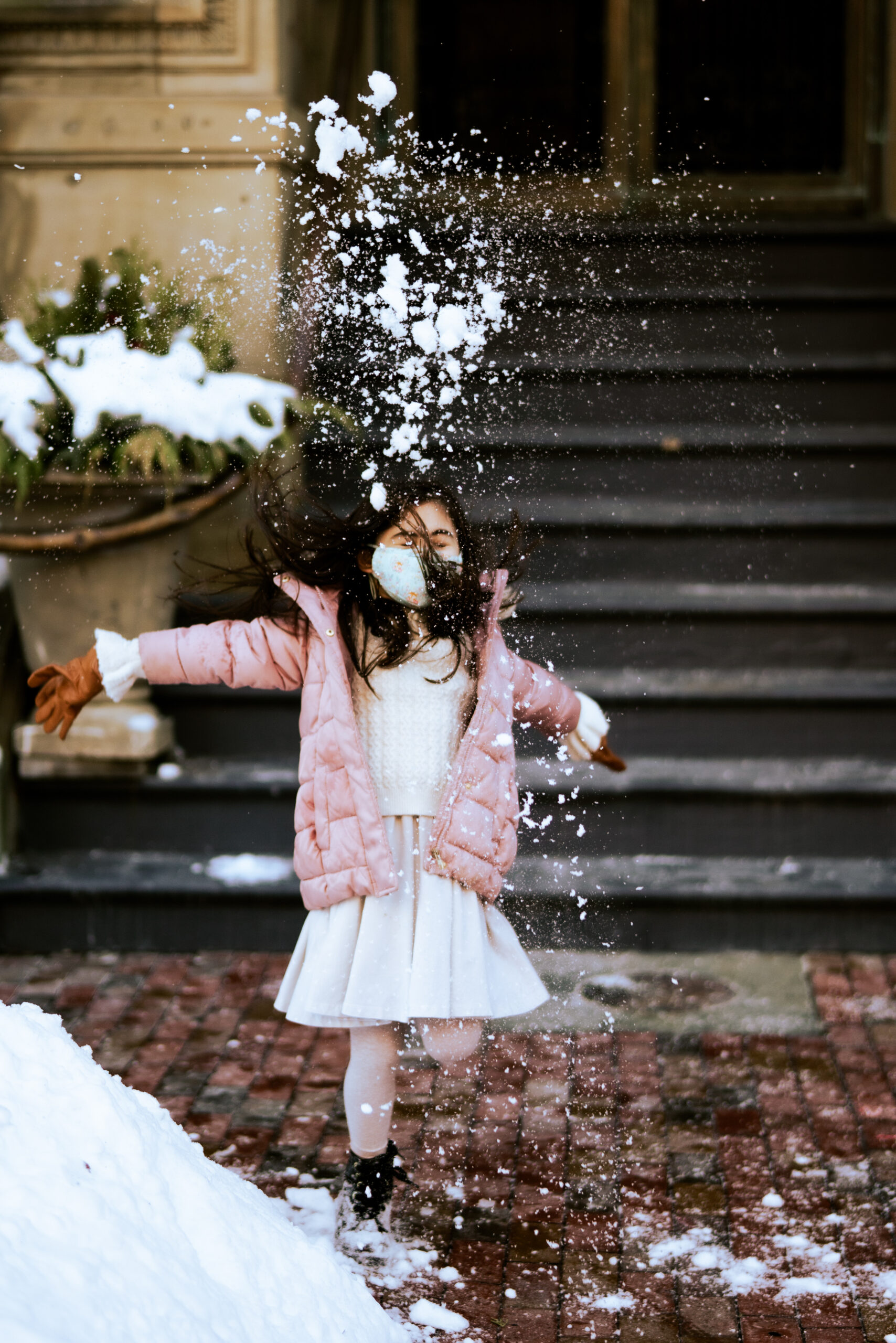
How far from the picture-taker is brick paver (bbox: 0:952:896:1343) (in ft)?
8.63

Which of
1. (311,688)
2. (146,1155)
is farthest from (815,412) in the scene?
(146,1155)

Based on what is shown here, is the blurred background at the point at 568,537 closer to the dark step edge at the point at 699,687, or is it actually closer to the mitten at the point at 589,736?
the dark step edge at the point at 699,687

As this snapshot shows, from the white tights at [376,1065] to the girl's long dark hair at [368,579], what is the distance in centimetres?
65

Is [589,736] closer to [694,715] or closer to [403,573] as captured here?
[403,573]

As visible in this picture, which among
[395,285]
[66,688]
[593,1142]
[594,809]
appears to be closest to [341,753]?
[66,688]

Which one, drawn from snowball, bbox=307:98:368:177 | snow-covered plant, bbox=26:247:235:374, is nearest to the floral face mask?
snow-covered plant, bbox=26:247:235:374

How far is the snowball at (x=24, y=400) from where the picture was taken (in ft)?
14.2

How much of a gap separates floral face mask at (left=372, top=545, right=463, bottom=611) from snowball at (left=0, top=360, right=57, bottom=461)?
1920mm

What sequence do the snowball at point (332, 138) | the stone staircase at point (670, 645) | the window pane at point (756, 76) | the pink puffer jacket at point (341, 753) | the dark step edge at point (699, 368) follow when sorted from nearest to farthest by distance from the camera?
the pink puffer jacket at point (341, 753), the stone staircase at point (670, 645), the dark step edge at point (699, 368), the snowball at point (332, 138), the window pane at point (756, 76)

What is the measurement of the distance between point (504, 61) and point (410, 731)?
16.0 feet

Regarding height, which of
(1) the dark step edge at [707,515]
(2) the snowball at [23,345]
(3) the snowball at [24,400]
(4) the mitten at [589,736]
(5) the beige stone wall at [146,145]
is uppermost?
(5) the beige stone wall at [146,145]

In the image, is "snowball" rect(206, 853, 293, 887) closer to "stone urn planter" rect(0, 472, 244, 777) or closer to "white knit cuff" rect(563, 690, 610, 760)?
"stone urn planter" rect(0, 472, 244, 777)

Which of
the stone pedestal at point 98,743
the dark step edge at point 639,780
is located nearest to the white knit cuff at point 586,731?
the dark step edge at point 639,780

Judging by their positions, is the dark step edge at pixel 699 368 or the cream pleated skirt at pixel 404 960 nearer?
the cream pleated skirt at pixel 404 960
